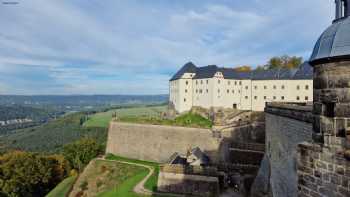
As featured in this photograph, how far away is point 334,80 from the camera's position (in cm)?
383

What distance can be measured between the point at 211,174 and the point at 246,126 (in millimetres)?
11574

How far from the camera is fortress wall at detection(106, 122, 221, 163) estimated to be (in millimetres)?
27281

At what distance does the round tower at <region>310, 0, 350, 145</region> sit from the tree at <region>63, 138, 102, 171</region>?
42.5m

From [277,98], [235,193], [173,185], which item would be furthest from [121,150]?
[277,98]

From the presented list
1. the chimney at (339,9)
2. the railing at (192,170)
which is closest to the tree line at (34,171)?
the railing at (192,170)

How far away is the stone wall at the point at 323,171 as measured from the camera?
361cm

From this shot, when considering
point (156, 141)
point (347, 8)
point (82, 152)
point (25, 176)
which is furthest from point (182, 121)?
point (347, 8)

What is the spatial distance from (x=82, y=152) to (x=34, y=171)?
27.7ft

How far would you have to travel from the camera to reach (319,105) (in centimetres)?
413

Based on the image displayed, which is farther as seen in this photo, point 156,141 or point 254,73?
point 254,73

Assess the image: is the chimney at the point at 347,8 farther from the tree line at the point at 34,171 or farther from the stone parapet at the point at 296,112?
the tree line at the point at 34,171

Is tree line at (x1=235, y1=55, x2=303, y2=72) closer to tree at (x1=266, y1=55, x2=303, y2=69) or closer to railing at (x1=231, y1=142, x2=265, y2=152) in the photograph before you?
tree at (x1=266, y1=55, x2=303, y2=69)

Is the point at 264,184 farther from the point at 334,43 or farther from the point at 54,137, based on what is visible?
the point at 54,137

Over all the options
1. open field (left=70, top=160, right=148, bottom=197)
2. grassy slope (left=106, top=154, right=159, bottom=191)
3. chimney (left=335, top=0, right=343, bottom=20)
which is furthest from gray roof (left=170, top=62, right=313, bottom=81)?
chimney (left=335, top=0, right=343, bottom=20)
